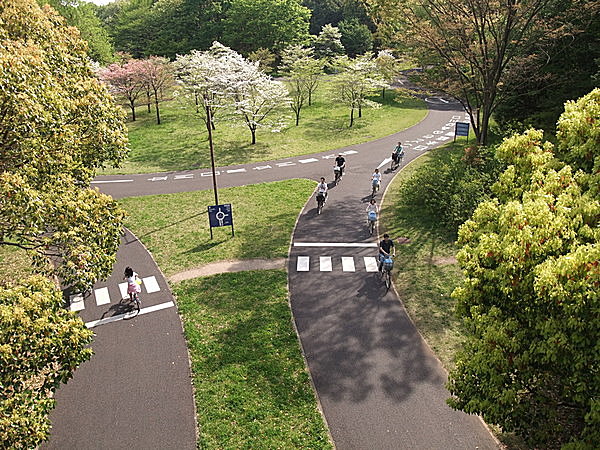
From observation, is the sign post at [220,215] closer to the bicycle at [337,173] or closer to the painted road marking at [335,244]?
the painted road marking at [335,244]

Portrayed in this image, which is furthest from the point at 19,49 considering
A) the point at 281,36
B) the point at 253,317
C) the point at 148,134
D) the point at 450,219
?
the point at 281,36

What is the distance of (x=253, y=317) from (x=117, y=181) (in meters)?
18.3

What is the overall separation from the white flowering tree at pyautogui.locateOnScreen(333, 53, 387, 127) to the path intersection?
2378 centimetres

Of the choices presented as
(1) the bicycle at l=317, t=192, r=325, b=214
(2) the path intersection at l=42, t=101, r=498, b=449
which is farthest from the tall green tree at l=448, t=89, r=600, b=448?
(1) the bicycle at l=317, t=192, r=325, b=214

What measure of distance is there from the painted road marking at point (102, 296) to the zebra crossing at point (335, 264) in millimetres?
7094

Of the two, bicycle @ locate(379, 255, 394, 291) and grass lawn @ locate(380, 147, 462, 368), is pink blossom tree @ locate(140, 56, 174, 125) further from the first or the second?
bicycle @ locate(379, 255, 394, 291)

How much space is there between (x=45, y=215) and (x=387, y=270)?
10.9 meters

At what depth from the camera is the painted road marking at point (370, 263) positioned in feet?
56.7

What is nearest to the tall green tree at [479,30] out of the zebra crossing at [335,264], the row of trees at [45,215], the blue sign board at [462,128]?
the blue sign board at [462,128]

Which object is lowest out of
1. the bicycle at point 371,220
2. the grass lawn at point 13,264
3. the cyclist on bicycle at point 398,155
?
the grass lawn at point 13,264

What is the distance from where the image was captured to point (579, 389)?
6.22 meters

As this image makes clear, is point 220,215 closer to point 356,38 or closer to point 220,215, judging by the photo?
point 220,215

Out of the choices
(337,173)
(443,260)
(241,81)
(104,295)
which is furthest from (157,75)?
(443,260)

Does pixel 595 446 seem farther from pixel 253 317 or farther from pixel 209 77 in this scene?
pixel 209 77
